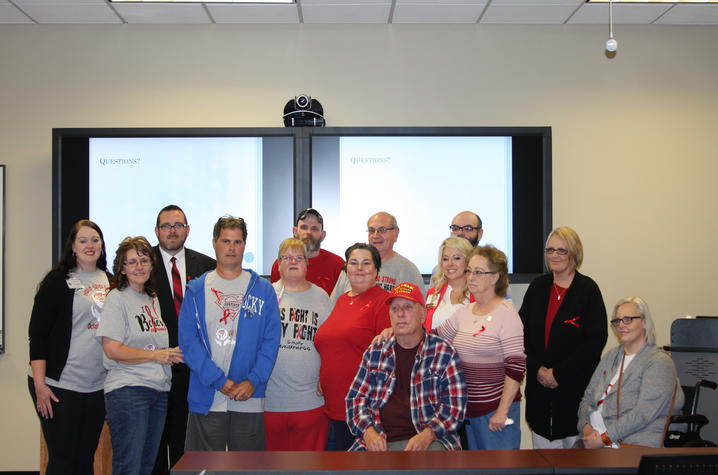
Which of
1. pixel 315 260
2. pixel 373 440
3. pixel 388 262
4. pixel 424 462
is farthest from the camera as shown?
pixel 315 260

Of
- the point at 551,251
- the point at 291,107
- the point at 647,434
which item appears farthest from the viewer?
the point at 291,107

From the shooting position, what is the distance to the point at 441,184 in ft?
14.3

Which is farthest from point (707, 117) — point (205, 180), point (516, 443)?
→ point (205, 180)

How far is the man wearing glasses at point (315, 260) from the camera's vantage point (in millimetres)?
3633

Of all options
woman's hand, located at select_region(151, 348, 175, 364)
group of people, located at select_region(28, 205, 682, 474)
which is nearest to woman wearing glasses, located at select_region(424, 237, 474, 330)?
group of people, located at select_region(28, 205, 682, 474)

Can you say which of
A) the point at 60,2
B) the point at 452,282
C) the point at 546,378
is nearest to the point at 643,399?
the point at 546,378

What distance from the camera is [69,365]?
3068mm

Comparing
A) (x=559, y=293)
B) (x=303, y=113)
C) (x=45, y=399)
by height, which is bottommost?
(x=45, y=399)

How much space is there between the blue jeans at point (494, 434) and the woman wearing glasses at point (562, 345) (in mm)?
350

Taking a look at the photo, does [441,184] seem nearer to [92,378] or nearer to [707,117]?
[707,117]

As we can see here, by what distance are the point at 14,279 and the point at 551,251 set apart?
3.67 meters

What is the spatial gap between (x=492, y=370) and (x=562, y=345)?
0.53 metres

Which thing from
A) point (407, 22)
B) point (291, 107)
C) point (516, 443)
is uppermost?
point (407, 22)

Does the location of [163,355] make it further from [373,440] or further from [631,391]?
[631,391]
